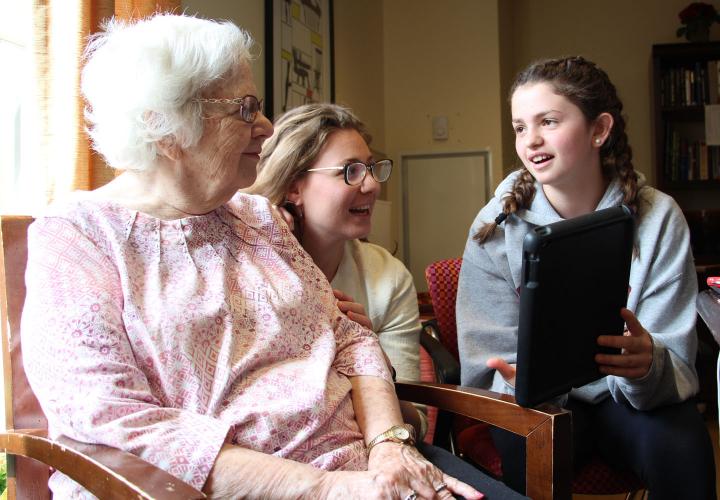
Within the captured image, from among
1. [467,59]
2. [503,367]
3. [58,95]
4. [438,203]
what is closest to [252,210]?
[58,95]

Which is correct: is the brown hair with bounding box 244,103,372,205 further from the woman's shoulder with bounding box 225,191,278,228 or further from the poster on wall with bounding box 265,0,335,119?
the poster on wall with bounding box 265,0,335,119

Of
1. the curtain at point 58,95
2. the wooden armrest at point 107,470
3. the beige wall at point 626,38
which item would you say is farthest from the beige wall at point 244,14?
the beige wall at point 626,38

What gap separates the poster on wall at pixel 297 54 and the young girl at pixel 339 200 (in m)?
1.10

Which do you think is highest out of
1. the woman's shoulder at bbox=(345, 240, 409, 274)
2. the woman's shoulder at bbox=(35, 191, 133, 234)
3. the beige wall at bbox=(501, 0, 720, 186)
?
the beige wall at bbox=(501, 0, 720, 186)

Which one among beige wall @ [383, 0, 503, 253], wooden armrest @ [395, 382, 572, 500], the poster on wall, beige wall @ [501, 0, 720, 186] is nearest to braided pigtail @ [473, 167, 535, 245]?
wooden armrest @ [395, 382, 572, 500]

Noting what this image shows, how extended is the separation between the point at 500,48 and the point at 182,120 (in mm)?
3231

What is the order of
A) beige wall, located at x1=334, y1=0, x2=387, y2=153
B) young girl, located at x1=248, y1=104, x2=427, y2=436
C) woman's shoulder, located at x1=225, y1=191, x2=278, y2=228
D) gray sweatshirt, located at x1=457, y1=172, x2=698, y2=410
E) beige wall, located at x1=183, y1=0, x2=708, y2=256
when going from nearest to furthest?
woman's shoulder, located at x1=225, y1=191, x2=278, y2=228, gray sweatshirt, located at x1=457, y1=172, x2=698, y2=410, young girl, located at x1=248, y1=104, x2=427, y2=436, beige wall, located at x1=334, y1=0, x2=387, y2=153, beige wall, located at x1=183, y1=0, x2=708, y2=256

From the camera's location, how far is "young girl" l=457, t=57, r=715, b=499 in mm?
1346

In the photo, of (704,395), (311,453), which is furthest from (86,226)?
(704,395)

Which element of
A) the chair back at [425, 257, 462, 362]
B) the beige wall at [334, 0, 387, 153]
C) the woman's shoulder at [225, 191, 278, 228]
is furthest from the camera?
the beige wall at [334, 0, 387, 153]

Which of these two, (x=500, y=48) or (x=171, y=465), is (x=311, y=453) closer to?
(x=171, y=465)

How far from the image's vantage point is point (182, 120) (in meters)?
1.11

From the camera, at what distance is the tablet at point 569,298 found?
0.98 m

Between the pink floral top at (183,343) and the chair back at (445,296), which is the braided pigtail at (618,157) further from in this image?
the pink floral top at (183,343)
